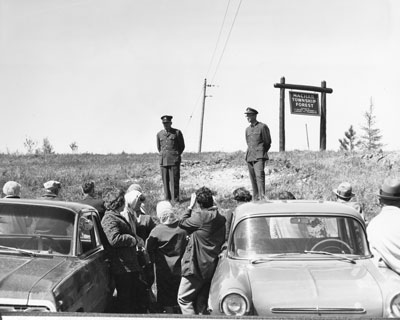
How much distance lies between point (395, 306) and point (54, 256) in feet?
10.1

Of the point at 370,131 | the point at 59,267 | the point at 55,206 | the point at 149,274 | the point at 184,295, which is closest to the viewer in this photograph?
the point at 59,267

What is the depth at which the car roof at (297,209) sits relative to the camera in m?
5.44

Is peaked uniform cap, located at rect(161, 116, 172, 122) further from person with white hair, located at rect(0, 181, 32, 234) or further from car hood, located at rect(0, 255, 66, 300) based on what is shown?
car hood, located at rect(0, 255, 66, 300)

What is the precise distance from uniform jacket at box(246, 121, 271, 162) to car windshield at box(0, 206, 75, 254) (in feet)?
21.0

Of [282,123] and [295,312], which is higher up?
[282,123]

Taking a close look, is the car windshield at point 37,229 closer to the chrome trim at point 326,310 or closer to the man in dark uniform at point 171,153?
the chrome trim at point 326,310

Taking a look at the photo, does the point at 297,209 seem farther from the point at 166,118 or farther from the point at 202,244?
the point at 166,118

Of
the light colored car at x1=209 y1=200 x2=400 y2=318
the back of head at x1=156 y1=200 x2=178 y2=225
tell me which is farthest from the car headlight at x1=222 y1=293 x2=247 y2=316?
the back of head at x1=156 y1=200 x2=178 y2=225

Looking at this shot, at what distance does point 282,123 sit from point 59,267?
13324 mm

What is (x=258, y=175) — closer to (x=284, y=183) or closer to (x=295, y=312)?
(x=284, y=183)

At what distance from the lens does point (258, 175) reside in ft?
36.5

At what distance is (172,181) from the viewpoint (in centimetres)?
1184

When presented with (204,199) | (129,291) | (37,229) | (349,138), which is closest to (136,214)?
(129,291)

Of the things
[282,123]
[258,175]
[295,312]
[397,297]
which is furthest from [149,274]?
[282,123]
